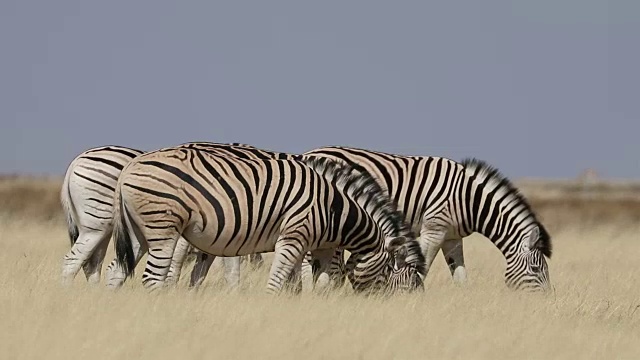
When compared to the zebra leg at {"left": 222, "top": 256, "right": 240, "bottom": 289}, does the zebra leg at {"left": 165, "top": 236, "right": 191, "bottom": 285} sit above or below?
above

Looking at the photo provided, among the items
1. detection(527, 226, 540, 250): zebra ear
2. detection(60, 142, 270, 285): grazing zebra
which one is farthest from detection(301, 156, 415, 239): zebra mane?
detection(527, 226, 540, 250): zebra ear

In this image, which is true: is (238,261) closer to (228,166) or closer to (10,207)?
(228,166)

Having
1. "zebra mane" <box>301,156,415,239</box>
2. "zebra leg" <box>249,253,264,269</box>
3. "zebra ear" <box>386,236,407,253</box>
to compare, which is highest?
"zebra mane" <box>301,156,415,239</box>

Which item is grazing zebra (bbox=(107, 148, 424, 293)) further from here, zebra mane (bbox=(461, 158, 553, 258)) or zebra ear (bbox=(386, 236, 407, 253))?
zebra mane (bbox=(461, 158, 553, 258))

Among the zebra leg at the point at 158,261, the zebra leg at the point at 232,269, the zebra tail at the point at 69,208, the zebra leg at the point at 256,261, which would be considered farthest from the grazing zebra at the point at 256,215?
the zebra leg at the point at 256,261

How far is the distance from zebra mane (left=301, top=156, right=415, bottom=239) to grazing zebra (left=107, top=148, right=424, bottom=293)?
0.03 ft

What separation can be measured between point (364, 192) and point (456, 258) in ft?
9.83

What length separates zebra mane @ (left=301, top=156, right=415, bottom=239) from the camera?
40.9ft

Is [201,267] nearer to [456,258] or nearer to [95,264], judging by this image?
[95,264]

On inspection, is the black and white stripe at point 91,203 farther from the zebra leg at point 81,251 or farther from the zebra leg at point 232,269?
the zebra leg at point 232,269

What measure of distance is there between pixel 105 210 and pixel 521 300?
4455 mm

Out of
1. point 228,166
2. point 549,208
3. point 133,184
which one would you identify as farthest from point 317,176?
point 549,208

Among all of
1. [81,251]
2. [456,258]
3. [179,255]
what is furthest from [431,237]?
[81,251]

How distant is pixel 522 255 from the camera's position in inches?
562
